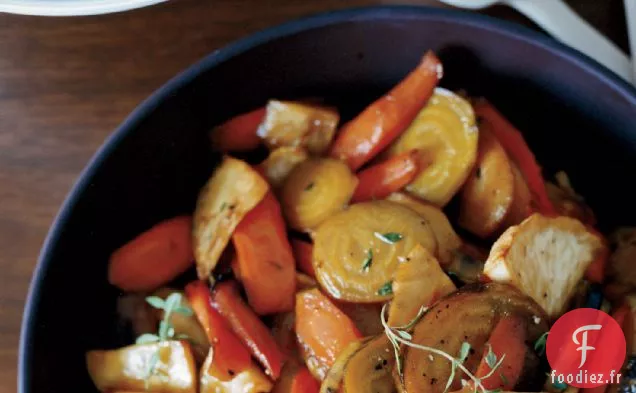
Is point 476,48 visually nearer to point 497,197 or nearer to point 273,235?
point 497,197

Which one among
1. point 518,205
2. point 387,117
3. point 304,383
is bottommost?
point 304,383

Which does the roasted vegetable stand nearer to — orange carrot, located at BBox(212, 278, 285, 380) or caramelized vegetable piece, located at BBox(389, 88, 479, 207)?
caramelized vegetable piece, located at BBox(389, 88, 479, 207)

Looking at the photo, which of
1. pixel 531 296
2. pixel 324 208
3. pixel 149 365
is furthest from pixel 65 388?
pixel 531 296

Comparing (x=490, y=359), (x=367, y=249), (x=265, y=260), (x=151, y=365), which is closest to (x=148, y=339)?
(x=151, y=365)

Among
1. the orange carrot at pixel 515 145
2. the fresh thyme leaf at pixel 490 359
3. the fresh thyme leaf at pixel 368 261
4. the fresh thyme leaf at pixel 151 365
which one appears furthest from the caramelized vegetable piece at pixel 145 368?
the orange carrot at pixel 515 145

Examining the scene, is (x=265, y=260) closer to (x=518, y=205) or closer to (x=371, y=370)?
(x=371, y=370)

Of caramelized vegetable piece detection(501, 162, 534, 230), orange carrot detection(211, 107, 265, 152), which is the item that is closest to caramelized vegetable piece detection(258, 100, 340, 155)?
orange carrot detection(211, 107, 265, 152)
